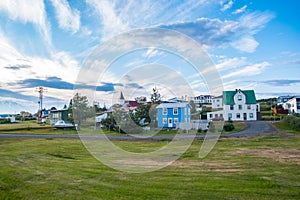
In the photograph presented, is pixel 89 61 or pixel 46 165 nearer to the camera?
pixel 46 165

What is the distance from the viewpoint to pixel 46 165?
12000 mm

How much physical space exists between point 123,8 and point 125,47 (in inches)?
188

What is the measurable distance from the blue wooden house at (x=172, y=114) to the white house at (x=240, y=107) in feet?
43.9

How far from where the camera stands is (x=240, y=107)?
2112 inches

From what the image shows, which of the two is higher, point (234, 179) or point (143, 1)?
point (143, 1)

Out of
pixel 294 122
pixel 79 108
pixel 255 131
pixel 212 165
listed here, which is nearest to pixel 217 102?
pixel 294 122

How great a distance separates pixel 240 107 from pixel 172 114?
19.5m

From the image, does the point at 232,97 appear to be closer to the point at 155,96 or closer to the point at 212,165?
the point at 155,96

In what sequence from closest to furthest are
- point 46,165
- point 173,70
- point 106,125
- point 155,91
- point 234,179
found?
1. point 234,179
2. point 46,165
3. point 173,70
4. point 106,125
5. point 155,91

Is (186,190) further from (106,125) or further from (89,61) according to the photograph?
(106,125)

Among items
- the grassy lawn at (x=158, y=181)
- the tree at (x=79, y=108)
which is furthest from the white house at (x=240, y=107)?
the grassy lawn at (x=158, y=181)

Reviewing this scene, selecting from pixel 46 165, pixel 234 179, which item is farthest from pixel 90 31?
pixel 234 179

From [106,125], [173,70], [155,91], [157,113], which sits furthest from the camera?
[155,91]

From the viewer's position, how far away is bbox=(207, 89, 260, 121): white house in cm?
5312
